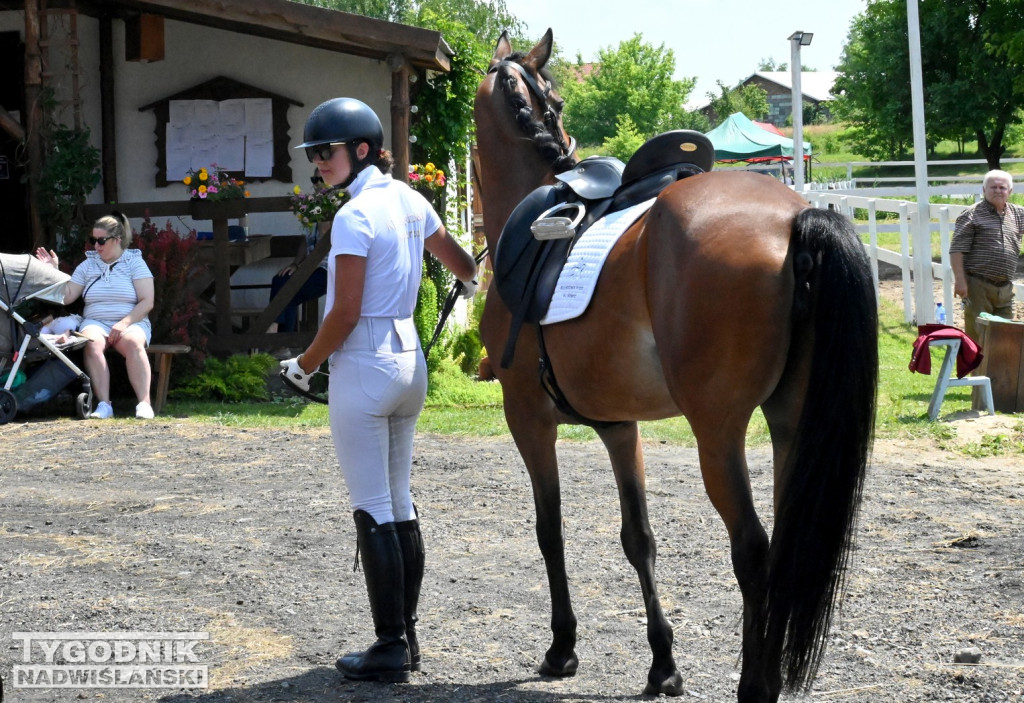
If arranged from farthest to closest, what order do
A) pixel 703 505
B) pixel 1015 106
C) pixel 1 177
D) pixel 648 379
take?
pixel 1015 106
pixel 1 177
pixel 703 505
pixel 648 379

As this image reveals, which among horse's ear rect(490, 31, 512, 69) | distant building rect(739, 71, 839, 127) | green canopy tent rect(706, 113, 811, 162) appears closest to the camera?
horse's ear rect(490, 31, 512, 69)

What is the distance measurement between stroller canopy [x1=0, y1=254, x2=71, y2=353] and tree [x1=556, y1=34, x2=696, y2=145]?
65085 mm

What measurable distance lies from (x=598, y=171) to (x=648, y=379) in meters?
0.96

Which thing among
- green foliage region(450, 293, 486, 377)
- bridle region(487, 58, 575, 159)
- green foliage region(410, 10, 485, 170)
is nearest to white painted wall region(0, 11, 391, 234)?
green foliage region(410, 10, 485, 170)

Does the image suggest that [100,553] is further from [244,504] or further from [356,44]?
[356,44]

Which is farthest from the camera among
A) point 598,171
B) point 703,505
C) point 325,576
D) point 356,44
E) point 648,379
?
point 356,44

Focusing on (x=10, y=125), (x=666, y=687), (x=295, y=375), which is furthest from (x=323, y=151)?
(x=10, y=125)

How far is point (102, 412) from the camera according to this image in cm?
915

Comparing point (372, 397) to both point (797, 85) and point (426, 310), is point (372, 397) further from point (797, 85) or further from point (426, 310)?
point (797, 85)

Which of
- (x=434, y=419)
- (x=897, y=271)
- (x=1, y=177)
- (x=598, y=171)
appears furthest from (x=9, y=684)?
(x=897, y=271)

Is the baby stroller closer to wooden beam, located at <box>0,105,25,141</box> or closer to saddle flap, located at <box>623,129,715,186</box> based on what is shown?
wooden beam, located at <box>0,105,25,141</box>

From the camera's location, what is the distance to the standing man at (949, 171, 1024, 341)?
9.83m

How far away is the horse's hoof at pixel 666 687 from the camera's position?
3732 mm

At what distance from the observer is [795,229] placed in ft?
10.7
